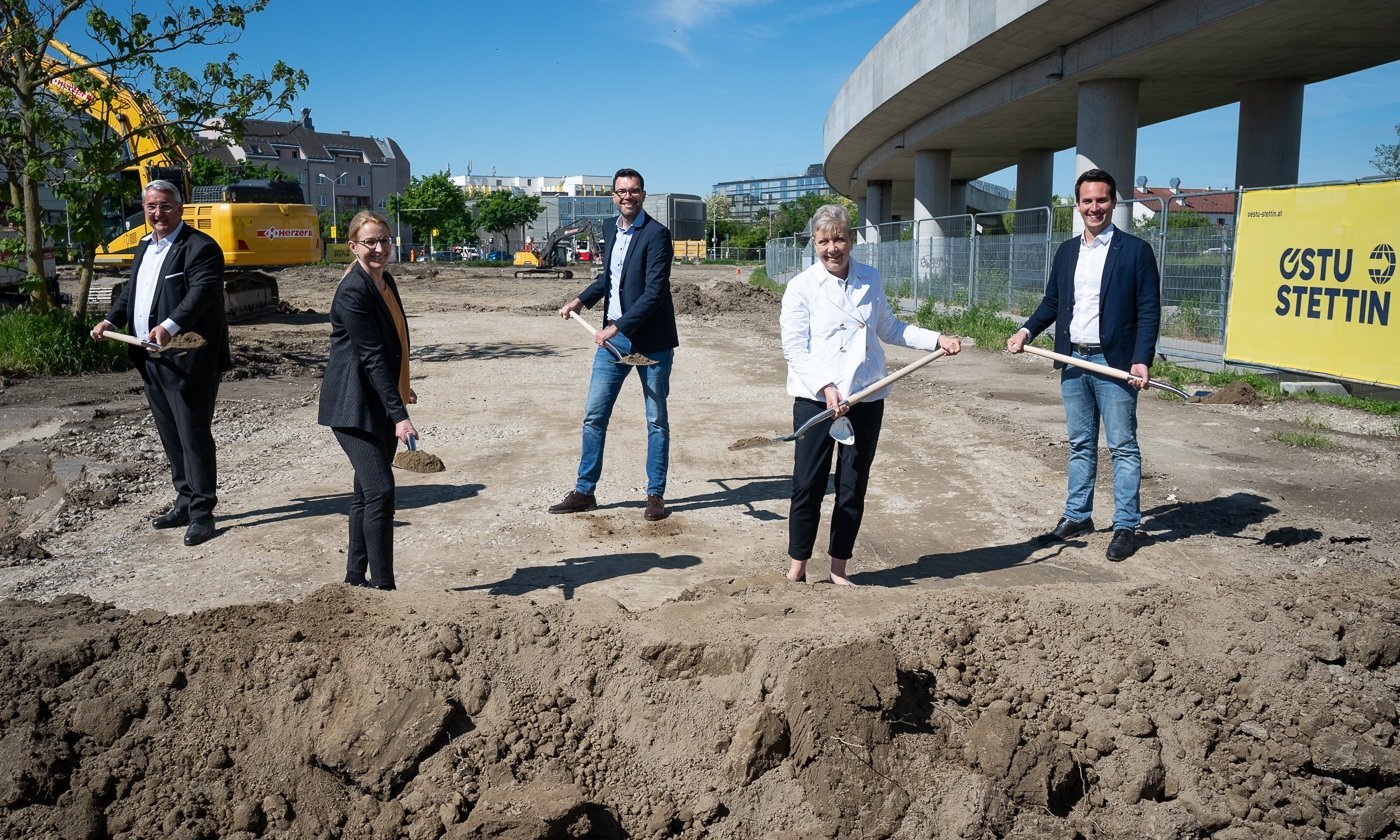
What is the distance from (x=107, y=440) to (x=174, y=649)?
19.9 feet

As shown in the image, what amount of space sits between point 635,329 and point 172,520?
3034 millimetres

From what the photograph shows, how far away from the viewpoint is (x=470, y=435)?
938 centimetres

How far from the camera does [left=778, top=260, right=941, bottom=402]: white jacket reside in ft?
15.5

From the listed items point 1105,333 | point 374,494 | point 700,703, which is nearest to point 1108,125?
point 1105,333

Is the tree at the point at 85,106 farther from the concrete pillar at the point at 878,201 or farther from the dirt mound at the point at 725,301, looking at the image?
the concrete pillar at the point at 878,201

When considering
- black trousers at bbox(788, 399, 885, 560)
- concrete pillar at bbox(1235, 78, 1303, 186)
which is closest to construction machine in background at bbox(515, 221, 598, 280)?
concrete pillar at bbox(1235, 78, 1303, 186)

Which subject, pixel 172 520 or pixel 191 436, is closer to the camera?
pixel 191 436

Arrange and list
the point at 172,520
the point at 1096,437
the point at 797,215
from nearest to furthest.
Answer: the point at 1096,437 → the point at 172,520 → the point at 797,215

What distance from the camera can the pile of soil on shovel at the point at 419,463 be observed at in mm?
7906

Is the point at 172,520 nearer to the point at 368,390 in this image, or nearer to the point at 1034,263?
the point at 368,390

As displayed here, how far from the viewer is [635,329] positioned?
640 cm

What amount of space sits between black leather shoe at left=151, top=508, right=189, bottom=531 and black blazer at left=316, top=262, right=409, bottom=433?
2382 mm

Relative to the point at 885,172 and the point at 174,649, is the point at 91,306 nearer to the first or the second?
the point at 174,649

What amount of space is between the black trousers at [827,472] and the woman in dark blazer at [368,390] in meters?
1.74
